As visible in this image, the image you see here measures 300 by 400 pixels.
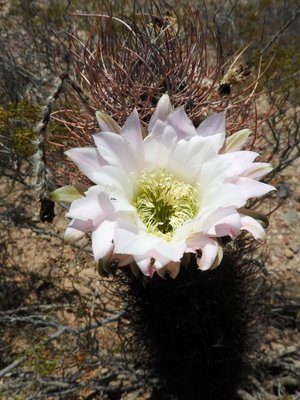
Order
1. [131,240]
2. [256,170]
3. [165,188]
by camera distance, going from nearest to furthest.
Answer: [131,240] → [256,170] → [165,188]

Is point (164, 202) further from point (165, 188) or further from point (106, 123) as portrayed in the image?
point (106, 123)

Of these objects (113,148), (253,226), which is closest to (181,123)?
(113,148)

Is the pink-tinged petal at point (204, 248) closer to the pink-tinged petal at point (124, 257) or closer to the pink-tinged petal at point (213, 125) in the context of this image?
the pink-tinged petal at point (124, 257)

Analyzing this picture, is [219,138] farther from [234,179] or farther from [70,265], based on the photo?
[70,265]

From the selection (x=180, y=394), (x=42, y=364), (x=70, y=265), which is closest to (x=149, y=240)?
(x=180, y=394)

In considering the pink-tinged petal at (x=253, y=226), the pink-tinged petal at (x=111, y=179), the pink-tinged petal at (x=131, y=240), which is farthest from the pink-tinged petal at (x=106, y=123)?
the pink-tinged petal at (x=253, y=226)

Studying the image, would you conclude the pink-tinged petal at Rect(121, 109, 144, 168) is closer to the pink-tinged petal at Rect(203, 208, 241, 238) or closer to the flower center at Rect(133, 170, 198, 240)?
the flower center at Rect(133, 170, 198, 240)
